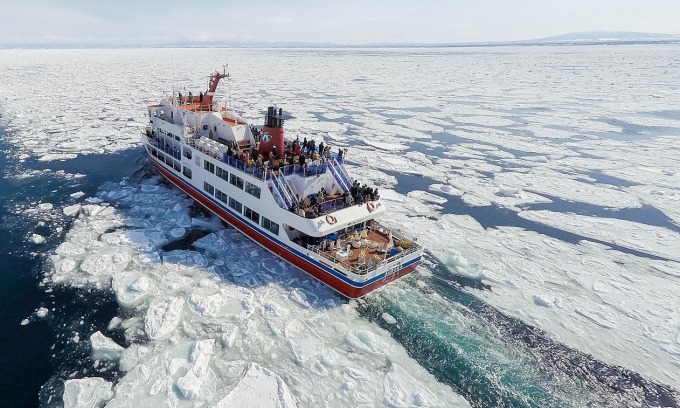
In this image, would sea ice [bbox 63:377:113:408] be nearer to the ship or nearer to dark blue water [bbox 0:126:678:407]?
dark blue water [bbox 0:126:678:407]

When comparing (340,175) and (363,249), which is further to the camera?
(340,175)

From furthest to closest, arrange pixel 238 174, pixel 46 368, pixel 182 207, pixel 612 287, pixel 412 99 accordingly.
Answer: pixel 412 99 < pixel 182 207 < pixel 238 174 < pixel 612 287 < pixel 46 368

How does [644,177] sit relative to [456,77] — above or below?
below

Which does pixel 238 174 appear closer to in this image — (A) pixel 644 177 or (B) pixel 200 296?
(B) pixel 200 296

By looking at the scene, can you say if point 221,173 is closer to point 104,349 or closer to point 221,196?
point 221,196

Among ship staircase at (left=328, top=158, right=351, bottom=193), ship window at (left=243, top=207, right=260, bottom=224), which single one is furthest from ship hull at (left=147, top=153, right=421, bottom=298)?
ship staircase at (left=328, top=158, right=351, bottom=193)

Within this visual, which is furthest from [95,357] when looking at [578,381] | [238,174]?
[578,381]

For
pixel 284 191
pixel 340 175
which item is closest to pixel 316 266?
pixel 284 191

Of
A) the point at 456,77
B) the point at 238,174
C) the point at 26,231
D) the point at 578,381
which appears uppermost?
the point at 456,77
